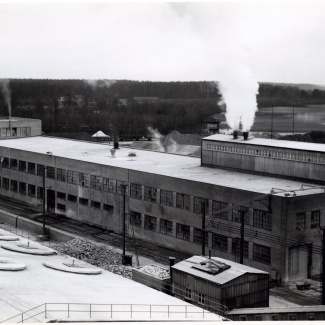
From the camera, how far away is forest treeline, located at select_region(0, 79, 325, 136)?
128 meters

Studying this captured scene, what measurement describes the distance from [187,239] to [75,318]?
20.8m

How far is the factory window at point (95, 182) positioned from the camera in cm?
4957

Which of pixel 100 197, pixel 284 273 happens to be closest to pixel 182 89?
pixel 100 197

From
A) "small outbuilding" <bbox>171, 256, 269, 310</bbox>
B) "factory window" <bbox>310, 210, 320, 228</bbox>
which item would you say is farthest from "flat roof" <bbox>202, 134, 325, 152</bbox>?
"small outbuilding" <bbox>171, 256, 269, 310</bbox>

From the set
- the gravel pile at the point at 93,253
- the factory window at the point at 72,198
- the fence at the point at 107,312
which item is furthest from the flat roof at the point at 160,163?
the fence at the point at 107,312

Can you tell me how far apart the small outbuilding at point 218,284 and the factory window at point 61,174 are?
25.8m

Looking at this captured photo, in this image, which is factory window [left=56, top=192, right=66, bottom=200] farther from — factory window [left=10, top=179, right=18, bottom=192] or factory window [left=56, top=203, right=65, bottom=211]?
factory window [left=10, top=179, right=18, bottom=192]

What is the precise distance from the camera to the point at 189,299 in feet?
93.8

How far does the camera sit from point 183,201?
4216 centimetres

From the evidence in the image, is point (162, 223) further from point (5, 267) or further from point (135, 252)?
point (5, 267)

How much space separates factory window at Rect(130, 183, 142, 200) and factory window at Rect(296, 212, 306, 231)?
1323 centimetres

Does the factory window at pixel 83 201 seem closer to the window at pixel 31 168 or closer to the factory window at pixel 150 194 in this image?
the factory window at pixel 150 194

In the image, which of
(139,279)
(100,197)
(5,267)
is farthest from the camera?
(100,197)

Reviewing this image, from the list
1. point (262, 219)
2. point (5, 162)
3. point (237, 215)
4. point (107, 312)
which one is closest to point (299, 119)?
point (5, 162)
